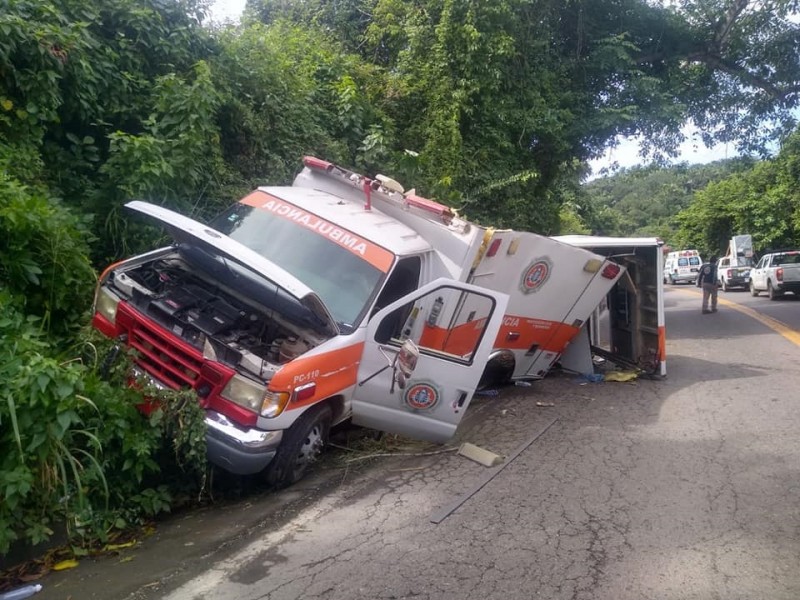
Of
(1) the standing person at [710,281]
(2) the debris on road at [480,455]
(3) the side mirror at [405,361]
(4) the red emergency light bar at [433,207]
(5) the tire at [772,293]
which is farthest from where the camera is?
(5) the tire at [772,293]

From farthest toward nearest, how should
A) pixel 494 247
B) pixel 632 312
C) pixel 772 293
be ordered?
→ pixel 772 293
pixel 632 312
pixel 494 247

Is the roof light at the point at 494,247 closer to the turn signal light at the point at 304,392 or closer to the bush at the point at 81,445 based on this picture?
the turn signal light at the point at 304,392

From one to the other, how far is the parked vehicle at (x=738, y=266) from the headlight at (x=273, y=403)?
3371 centimetres

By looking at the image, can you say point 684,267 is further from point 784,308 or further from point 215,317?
point 215,317

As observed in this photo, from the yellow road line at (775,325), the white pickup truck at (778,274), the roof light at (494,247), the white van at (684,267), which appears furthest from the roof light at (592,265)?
the white van at (684,267)

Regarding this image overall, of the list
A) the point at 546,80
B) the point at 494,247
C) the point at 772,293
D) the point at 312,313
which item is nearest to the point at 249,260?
the point at 312,313

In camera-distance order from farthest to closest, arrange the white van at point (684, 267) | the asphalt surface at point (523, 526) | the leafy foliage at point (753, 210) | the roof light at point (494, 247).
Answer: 1. the white van at point (684, 267)
2. the leafy foliage at point (753, 210)
3. the roof light at point (494, 247)
4. the asphalt surface at point (523, 526)

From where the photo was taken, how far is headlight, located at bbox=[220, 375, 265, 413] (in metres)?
5.22

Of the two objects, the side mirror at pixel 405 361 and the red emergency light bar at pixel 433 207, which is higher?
the red emergency light bar at pixel 433 207

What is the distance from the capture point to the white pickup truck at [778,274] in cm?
2536

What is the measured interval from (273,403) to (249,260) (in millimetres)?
1048

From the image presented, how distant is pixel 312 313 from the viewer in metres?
5.83

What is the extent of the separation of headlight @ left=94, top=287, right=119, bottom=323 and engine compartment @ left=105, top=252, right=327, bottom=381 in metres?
0.07

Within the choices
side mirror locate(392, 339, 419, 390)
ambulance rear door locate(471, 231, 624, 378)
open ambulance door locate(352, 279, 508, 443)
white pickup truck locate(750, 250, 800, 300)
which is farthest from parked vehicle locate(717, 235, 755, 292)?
side mirror locate(392, 339, 419, 390)
